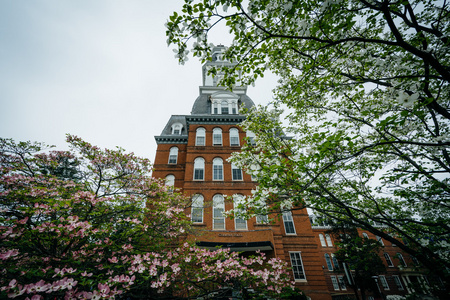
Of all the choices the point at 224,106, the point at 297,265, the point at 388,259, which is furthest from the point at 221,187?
the point at 388,259

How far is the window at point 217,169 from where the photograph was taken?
1642 cm

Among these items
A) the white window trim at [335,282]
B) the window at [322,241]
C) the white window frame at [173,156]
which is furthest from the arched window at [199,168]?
the white window trim at [335,282]

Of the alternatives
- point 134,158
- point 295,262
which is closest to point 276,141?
point 134,158

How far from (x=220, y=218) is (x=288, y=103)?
10.5 metres

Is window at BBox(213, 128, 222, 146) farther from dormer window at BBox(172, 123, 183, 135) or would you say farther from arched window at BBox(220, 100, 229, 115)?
→ dormer window at BBox(172, 123, 183, 135)

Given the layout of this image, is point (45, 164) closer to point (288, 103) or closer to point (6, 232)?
point (6, 232)

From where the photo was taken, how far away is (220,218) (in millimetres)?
13992

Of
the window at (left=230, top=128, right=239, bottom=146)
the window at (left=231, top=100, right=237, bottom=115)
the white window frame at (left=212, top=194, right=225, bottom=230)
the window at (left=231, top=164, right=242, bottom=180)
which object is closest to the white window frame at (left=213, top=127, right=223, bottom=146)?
the window at (left=230, top=128, right=239, bottom=146)

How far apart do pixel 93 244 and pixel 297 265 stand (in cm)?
1416

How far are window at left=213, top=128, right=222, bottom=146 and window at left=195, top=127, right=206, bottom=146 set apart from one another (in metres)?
1.15

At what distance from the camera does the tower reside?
42.2ft

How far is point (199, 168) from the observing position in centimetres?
1686

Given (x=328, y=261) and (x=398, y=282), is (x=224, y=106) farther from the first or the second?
(x=398, y=282)

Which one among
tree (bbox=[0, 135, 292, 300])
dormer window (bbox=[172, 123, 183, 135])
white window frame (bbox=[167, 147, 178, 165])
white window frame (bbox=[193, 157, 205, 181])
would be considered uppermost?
dormer window (bbox=[172, 123, 183, 135])
